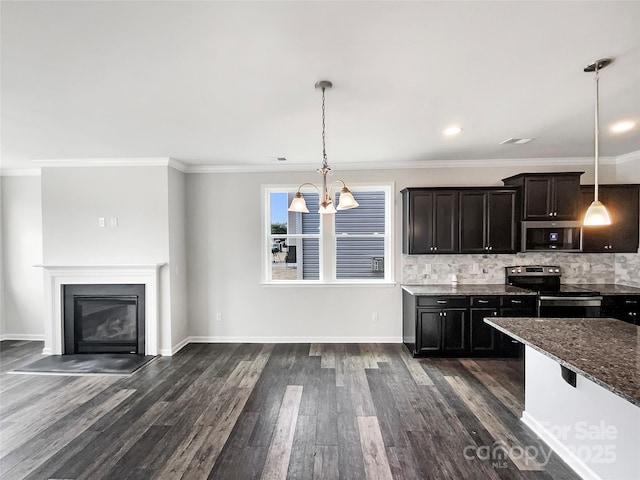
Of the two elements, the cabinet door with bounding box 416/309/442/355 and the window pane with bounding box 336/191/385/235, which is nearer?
the cabinet door with bounding box 416/309/442/355

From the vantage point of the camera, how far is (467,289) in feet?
13.3

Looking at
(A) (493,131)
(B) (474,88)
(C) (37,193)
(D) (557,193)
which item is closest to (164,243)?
(C) (37,193)

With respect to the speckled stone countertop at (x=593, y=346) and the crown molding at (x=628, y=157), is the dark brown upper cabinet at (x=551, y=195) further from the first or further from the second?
the speckled stone countertop at (x=593, y=346)

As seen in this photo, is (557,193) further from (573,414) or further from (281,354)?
(281,354)

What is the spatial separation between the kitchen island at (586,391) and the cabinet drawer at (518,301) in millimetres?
1431

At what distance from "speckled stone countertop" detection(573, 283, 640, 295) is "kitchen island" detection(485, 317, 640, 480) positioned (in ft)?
6.35

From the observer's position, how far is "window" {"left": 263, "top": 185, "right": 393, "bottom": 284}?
15.2 ft

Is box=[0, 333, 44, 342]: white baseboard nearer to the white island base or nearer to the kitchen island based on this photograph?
the kitchen island

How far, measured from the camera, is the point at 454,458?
7.18ft

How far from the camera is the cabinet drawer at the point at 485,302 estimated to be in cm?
388

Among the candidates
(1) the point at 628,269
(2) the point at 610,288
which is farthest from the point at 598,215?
(1) the point at 628,269

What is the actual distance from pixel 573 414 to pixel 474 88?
7.89ft

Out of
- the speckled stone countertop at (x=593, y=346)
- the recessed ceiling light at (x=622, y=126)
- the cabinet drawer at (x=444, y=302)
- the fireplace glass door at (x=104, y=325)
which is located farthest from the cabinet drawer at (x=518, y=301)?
the fireplace glass door at (x=104, y=325)

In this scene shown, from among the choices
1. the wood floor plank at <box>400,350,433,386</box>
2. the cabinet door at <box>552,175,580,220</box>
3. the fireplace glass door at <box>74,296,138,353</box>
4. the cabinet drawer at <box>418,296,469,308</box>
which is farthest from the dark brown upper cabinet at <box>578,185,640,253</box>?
the fireplace glass door at <box>74,296,138,353</box>
